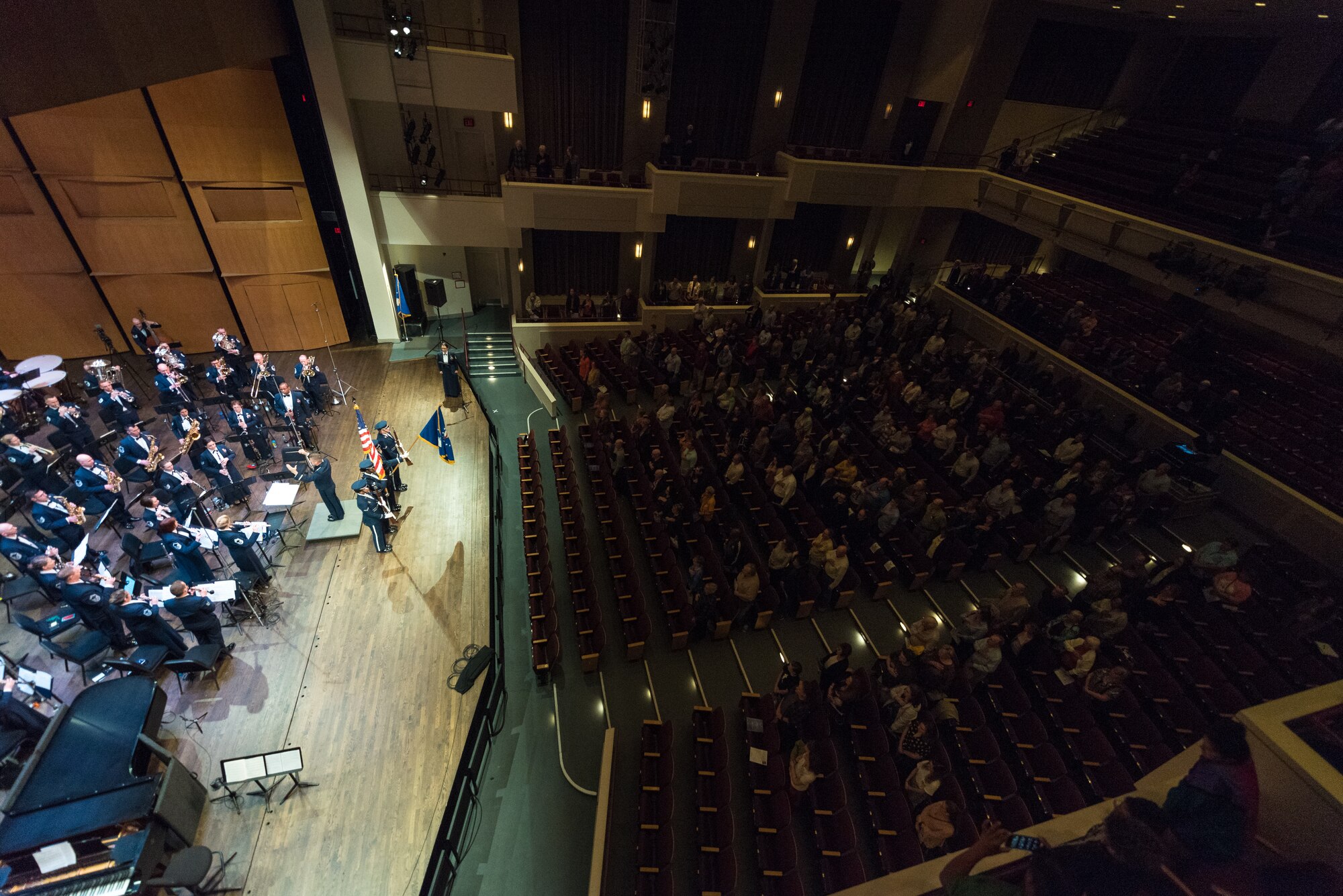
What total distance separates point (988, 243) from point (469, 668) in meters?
19.2

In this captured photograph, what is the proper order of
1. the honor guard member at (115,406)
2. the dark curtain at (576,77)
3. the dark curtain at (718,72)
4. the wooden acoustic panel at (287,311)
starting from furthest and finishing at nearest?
1. the dark curtain at (718,72)
2. the dark curtain at (576,77)
3. the wooden acoustic panel at (287,311)
4. the honor guard member at (115,406)

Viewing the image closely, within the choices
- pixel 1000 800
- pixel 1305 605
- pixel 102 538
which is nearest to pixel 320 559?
pixel 102 538

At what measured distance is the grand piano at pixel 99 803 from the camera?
3834mm

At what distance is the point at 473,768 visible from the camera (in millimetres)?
5168

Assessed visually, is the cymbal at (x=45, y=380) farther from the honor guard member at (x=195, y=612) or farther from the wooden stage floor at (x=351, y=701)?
the honor guard member at (x=195, y=612)

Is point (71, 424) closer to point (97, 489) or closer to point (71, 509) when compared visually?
point (97, 489)

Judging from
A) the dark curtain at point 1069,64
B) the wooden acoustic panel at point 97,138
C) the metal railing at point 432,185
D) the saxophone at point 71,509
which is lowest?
the saxophone at point 71,509

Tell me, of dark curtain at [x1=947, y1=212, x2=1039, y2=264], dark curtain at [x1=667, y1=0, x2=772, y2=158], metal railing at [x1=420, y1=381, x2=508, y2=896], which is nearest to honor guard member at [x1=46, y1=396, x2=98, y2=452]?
metal railing at [x1=420, y1=381, x2=508, y2=896]

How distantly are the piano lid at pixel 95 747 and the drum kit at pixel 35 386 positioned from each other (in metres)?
→ 6.37

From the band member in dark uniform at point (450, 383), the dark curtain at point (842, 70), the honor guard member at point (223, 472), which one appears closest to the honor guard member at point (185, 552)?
the honor guard member at point (223, 472)

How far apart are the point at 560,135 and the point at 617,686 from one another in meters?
12.5

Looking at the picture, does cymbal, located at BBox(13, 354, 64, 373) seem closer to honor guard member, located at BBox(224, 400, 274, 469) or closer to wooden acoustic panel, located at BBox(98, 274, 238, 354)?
wooden acoustic panel, located at BBox(98, 274, 238, 354)

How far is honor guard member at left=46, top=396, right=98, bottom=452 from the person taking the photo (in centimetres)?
780

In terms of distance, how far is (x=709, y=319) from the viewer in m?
12.5
